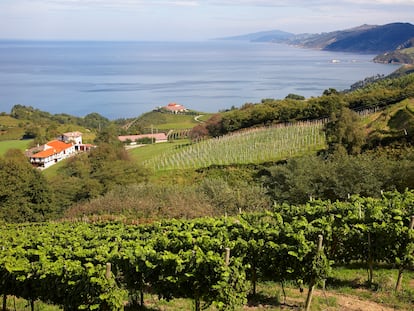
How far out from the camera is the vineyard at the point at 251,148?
3525 centimetres

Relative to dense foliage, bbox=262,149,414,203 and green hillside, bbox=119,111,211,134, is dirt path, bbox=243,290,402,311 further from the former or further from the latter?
green hillside, bbox=119,111,211,134

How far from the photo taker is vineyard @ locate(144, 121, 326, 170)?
→ 35250mm

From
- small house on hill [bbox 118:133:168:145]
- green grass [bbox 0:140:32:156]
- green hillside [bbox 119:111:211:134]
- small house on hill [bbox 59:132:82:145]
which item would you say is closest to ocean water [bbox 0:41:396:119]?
green hillside [bbox 119:111:211:134]

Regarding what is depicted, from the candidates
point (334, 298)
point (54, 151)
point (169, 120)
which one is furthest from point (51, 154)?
point (334, 298)

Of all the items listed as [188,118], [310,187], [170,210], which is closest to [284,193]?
[310,187]

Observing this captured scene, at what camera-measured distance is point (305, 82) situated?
5930 inches

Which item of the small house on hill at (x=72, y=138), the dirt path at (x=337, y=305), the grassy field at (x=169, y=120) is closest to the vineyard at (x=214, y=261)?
the dirt path at (x=337, y=305)

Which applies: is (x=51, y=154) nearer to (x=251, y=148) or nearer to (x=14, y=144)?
(x=14, y=144)

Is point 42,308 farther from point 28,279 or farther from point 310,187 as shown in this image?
point 310,187

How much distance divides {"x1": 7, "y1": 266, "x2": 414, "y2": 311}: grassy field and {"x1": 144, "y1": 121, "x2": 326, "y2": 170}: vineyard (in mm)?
24048

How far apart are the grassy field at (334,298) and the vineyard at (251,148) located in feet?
78.9

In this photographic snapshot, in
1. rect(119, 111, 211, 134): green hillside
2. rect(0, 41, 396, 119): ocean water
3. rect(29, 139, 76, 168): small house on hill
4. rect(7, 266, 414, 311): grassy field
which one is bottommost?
rect(29, 139, 76, 168): small house on hill

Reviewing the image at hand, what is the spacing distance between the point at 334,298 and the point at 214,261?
2928mm

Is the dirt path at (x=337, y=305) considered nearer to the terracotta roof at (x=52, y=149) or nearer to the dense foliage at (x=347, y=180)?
the dense foliage at (x=347, y=180)
